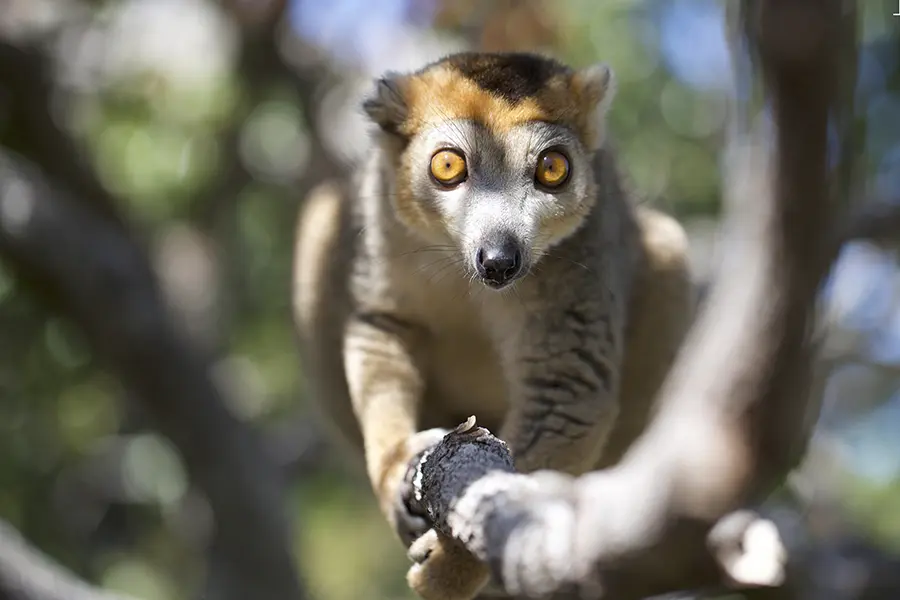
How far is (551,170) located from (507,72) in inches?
19.1

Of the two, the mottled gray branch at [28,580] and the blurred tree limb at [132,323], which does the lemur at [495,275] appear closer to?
the mottled gray branch at [28,580]

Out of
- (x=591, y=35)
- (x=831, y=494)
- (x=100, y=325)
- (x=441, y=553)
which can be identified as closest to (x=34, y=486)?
(x=100, y=325)

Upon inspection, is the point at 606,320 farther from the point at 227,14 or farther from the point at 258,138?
the point at 258,138

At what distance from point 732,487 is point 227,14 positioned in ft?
25.1

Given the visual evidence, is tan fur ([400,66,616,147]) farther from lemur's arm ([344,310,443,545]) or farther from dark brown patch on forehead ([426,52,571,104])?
lemur's arm ([344,310,443,545])

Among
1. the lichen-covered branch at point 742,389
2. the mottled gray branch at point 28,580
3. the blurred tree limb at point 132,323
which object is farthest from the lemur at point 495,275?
the blurred tree limb at point 132,323

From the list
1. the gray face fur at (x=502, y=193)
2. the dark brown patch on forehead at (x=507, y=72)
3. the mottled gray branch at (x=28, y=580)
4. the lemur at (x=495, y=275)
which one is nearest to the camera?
the gray face fur at (x=502, y=193)

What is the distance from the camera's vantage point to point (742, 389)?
2082 millimetres

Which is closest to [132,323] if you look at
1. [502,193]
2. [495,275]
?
[502,193]

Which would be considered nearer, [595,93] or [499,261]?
[499,261]

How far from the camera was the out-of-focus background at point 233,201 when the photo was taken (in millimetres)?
8414

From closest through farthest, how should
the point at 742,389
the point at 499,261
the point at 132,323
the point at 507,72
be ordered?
1. the point at 742,389
2. the point at 499,261
3. the point at 507,72
4. the point at 132,323

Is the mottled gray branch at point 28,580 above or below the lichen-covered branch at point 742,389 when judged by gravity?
below

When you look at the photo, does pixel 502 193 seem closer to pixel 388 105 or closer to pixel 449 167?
pixel 449 167
